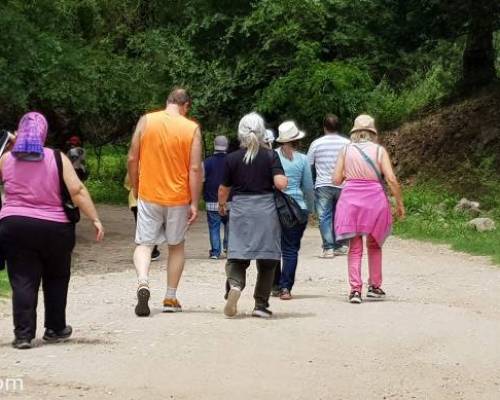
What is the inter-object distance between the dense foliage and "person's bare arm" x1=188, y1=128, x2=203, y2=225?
10359 mm

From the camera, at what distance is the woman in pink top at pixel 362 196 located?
10797 mm

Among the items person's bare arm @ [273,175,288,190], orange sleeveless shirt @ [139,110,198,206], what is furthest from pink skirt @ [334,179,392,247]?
orange sleeveless shirt @ [139,110,198,206]

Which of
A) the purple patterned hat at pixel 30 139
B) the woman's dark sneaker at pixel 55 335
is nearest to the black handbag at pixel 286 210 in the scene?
the woman's dark sneaker at pixel 55 335

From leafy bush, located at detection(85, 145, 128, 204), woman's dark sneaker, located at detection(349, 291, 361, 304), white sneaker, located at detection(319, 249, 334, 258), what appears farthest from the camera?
leafy bush, located at detection(85, 145, 128, 204)

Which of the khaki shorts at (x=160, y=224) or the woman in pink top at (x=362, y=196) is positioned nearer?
the khaki shorts at (x=160, y=224)

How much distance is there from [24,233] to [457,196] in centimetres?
1487

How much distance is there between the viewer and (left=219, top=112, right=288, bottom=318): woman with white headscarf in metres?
9.60

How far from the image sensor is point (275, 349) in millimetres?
8172

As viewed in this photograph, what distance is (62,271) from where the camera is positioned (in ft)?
27.3

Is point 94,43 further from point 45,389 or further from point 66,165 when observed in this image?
point 45,389

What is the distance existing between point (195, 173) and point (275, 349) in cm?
208

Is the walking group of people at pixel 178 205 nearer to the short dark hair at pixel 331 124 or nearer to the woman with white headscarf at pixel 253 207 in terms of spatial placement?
the woman with white headscarf at pixel 253 207

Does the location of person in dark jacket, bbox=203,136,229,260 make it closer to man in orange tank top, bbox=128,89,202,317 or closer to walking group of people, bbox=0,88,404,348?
walking group of people, bbox=0,88,404,348

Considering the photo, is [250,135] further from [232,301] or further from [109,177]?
[109,177]
